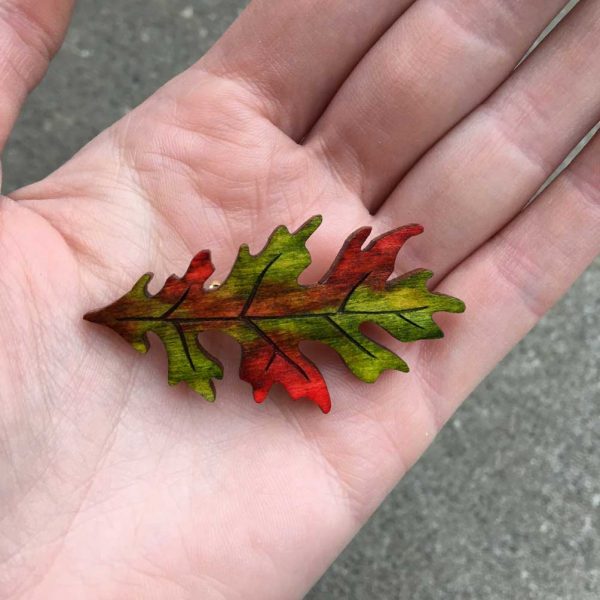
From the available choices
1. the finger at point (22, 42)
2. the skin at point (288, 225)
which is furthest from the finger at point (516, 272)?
Answer: the finger at point (22, 42)

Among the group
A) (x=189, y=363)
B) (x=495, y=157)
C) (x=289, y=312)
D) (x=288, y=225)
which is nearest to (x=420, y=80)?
(x=495, y=157)

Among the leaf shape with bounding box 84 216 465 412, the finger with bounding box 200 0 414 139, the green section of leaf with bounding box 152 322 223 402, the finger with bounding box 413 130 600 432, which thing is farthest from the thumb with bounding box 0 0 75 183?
the finger with bounding box 413 130 600 432

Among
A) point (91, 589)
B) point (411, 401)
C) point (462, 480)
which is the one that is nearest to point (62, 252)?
point (91, 589)

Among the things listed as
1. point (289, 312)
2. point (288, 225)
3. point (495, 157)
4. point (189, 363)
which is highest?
point (495, 157)

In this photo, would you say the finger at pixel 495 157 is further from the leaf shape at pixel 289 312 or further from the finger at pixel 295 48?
the finger at pixel 295 48

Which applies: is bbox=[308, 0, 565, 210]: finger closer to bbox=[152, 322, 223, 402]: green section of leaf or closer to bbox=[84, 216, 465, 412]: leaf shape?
bbox=[84, 216, 465, 412]: leaf shape

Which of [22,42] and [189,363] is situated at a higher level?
[22,42]

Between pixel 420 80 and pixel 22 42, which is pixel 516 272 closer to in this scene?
pixel 420 80
